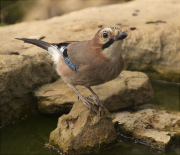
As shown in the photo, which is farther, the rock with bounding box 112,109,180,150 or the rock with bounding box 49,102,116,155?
the rock with bounding box 112,109,180,150

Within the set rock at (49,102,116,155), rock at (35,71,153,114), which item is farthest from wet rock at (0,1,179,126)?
rock at (49,102,116,155)

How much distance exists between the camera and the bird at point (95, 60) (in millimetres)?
2777

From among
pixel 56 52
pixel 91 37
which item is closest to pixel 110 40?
pixel 56 52

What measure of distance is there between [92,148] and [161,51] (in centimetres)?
319

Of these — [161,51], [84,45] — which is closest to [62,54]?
[84,45]

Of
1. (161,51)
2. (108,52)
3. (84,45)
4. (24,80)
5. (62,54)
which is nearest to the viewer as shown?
(108,52)

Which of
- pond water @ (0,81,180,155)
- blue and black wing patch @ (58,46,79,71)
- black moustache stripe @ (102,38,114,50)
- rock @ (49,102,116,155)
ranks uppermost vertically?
black moustache stripe @ (102,38,114,50)

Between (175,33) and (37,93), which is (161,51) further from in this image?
(37,93)

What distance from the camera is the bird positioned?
2.78 meters

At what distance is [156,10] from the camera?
7172mm

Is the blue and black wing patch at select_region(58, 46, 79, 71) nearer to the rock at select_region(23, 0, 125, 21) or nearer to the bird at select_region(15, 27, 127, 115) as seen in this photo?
the bird at select_region(15, 27, 127, 115)

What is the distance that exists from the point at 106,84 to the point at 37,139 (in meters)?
1.48

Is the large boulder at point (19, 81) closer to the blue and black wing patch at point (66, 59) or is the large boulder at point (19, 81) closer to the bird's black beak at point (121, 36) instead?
the blue and black wing patch at point (66, 59)

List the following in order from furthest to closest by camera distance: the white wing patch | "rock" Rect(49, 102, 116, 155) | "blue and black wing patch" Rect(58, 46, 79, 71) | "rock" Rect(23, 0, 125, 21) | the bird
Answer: "rock" Rect(23, 0, 125, 21) < the white wing patch < "rock" Rect(49, 102, 116, 155) < "blue and black wing patch" Rect(58, 46, 79, 71) < the bird
